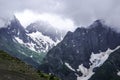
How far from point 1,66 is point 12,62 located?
384 centimetres

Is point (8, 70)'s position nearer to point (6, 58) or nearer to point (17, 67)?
point (17, 67)

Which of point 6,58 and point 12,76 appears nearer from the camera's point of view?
point 12,76

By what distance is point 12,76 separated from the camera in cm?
4575

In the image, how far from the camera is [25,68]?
5259 centimetres

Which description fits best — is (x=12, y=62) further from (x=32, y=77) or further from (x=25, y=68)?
(x=32, y=77)

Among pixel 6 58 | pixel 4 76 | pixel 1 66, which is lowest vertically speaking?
pixel 4 76

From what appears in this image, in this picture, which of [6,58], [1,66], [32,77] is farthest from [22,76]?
[6,58]

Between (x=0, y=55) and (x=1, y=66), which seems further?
(x=0, y=55)

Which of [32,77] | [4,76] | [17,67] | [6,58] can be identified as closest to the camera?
[4,76]

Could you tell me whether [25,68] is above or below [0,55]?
below

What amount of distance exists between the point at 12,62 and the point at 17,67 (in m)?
3.10

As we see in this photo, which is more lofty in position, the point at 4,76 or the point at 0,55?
the point at 0,55

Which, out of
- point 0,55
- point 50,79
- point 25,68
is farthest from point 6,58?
point 50,79

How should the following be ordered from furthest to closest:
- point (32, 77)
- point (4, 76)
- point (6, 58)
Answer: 1. point (6, 58)
2. point (32, 77)
3. point (4, 76)
